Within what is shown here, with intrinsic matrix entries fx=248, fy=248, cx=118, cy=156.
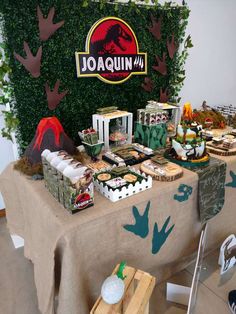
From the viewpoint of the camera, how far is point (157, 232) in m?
1.08

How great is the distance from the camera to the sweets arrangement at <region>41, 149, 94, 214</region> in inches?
32.4

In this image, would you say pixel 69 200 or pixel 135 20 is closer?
pixel 69 200

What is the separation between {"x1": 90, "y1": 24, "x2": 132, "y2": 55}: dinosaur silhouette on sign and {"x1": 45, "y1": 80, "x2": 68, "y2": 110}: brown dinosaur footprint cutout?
0.29 m

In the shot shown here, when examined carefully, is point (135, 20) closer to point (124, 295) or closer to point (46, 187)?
point (46, 187)

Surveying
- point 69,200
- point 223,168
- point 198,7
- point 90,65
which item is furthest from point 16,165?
point 198,7

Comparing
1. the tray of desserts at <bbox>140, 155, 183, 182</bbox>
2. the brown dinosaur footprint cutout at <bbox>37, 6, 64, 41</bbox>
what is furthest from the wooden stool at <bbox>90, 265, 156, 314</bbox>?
the brown dinosaur footprint cutout at <bbox>37, 6, 64, 41</bbox>

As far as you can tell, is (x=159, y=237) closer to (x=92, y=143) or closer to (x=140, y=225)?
(x=140, y=225)

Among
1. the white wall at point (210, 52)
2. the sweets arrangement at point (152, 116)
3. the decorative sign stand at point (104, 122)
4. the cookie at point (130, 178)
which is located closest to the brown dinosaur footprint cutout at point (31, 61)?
the decorative sign stand at point (104, 122)

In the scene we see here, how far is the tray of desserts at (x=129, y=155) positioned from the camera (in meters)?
1.22

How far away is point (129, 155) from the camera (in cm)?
128

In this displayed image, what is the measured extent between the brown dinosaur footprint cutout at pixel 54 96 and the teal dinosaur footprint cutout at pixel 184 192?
802mm

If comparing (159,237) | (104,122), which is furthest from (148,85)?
(159,237)

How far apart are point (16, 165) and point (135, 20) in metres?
1.10

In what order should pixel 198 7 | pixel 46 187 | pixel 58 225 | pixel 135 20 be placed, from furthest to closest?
pixel 198 7
pixel 135 20
pixel 46 187
pixel 58 225
